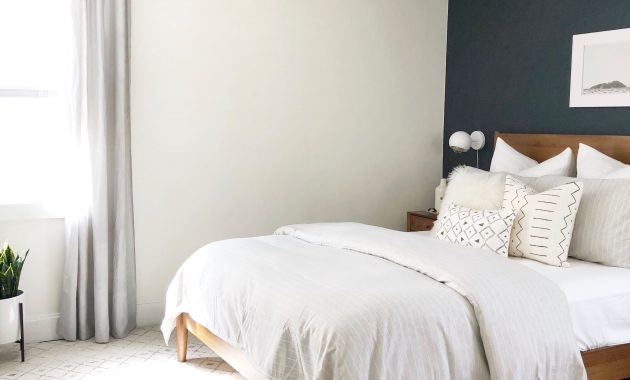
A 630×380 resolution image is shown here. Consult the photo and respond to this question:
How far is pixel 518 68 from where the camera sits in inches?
176

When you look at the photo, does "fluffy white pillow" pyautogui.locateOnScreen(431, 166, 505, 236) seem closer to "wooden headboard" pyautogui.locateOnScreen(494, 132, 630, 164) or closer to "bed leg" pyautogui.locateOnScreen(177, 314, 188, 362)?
"wooden headboard" pyautogui.locateOnScreen(494, 132, 630, 164)

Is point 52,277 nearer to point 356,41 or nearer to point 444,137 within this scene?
point 356,41

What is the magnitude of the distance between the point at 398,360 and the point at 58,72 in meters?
2.60

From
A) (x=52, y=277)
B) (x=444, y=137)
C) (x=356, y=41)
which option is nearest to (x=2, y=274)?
(x=52, y=277)

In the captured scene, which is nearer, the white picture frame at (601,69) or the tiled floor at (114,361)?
the tiled floor at (114,361)

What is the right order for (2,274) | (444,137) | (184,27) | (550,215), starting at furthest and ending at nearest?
(444,137)
(184,27)
(2,274)
(550,215)

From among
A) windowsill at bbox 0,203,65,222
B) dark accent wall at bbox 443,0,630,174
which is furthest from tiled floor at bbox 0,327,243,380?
dark accent wall at bbox 443,0,630,174

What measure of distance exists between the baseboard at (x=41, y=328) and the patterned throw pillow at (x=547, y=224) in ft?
8.39

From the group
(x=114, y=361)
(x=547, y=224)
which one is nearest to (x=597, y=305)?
(x=547, y=224)

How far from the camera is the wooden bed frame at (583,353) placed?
9.46 feet

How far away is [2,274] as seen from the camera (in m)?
3.58

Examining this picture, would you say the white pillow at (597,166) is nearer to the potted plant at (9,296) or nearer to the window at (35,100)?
the window at (35,100)

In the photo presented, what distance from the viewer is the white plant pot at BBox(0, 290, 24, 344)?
3.56 m

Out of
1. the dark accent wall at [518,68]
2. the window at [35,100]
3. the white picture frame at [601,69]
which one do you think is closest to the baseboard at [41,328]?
the window at [35,100]
